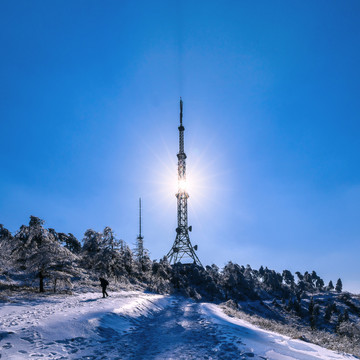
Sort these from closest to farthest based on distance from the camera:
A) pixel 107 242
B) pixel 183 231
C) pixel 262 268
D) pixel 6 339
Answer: pixel 6 339, pixel 107 242, pixel 183 231, pixel 262 268

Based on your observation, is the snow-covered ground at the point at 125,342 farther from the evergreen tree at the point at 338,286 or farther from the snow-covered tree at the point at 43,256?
the evergreen tree at the point at 338,286

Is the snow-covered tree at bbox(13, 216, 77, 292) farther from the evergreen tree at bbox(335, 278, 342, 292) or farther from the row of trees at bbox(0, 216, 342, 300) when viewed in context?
the evergreen tree at bbox(335, 278, 342, 292)

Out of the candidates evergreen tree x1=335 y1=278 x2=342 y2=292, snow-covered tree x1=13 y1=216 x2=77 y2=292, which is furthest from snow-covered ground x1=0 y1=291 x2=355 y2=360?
evergreen tree x1=335 y1=278 x2=342 y2=292

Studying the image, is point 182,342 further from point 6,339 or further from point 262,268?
point 262,268

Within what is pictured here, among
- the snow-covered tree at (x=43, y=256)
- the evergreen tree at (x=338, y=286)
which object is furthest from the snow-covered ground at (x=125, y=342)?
the evergreen tree at (x=338, y=286)

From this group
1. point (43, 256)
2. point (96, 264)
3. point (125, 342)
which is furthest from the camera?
point (96, 264)

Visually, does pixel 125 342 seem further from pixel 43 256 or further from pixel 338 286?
pixel 338 286

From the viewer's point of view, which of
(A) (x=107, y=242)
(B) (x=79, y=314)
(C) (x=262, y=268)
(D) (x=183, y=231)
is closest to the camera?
(B) (x=79, y=314)

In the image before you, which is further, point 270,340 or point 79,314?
point 79,314

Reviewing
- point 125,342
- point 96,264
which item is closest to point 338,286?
point 96,264

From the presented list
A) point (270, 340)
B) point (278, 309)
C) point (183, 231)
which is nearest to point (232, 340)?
point (270, 340)

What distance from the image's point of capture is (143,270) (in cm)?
4441

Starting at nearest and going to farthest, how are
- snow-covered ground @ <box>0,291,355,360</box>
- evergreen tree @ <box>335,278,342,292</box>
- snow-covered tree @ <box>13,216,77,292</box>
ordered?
snow-covered ground @ <box>0,291,355,360</box> → snow-covered tree @ <box>13,216,77,292</box> → evergreen tree @ <box>335,278,342,292</box>

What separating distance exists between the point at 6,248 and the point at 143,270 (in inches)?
1223
